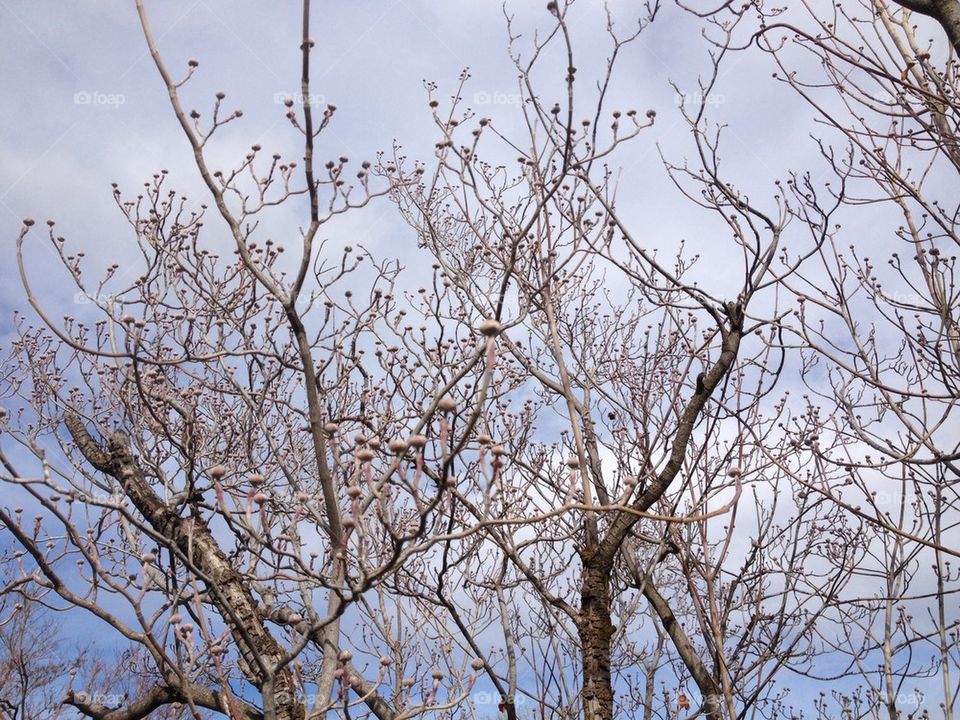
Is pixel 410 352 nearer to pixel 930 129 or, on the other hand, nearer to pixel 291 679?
pixel 291 679

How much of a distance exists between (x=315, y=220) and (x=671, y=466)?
81.2 inches

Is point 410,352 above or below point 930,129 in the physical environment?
above

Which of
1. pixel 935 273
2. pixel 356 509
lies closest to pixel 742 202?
pixel 935 273

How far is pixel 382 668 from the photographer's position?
2760 mm

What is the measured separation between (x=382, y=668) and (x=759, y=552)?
10.9ft

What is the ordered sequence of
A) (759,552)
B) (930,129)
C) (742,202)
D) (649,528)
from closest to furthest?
(930,129) → (742,202) → (759,552) → (649,528)

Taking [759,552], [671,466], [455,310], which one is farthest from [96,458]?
[759,552]

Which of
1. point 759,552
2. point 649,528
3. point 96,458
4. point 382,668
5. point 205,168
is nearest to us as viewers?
point 205,168

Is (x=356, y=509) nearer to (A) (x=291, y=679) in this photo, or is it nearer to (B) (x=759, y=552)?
(A) (x=291, y=679)

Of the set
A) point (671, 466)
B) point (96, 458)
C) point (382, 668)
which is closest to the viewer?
point (382, 668)

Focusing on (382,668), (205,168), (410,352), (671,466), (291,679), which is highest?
(410,352)

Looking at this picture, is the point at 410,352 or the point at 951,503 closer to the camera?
the point at 951,503

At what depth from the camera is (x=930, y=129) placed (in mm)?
3297

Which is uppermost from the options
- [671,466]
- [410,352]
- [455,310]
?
[455,310]
